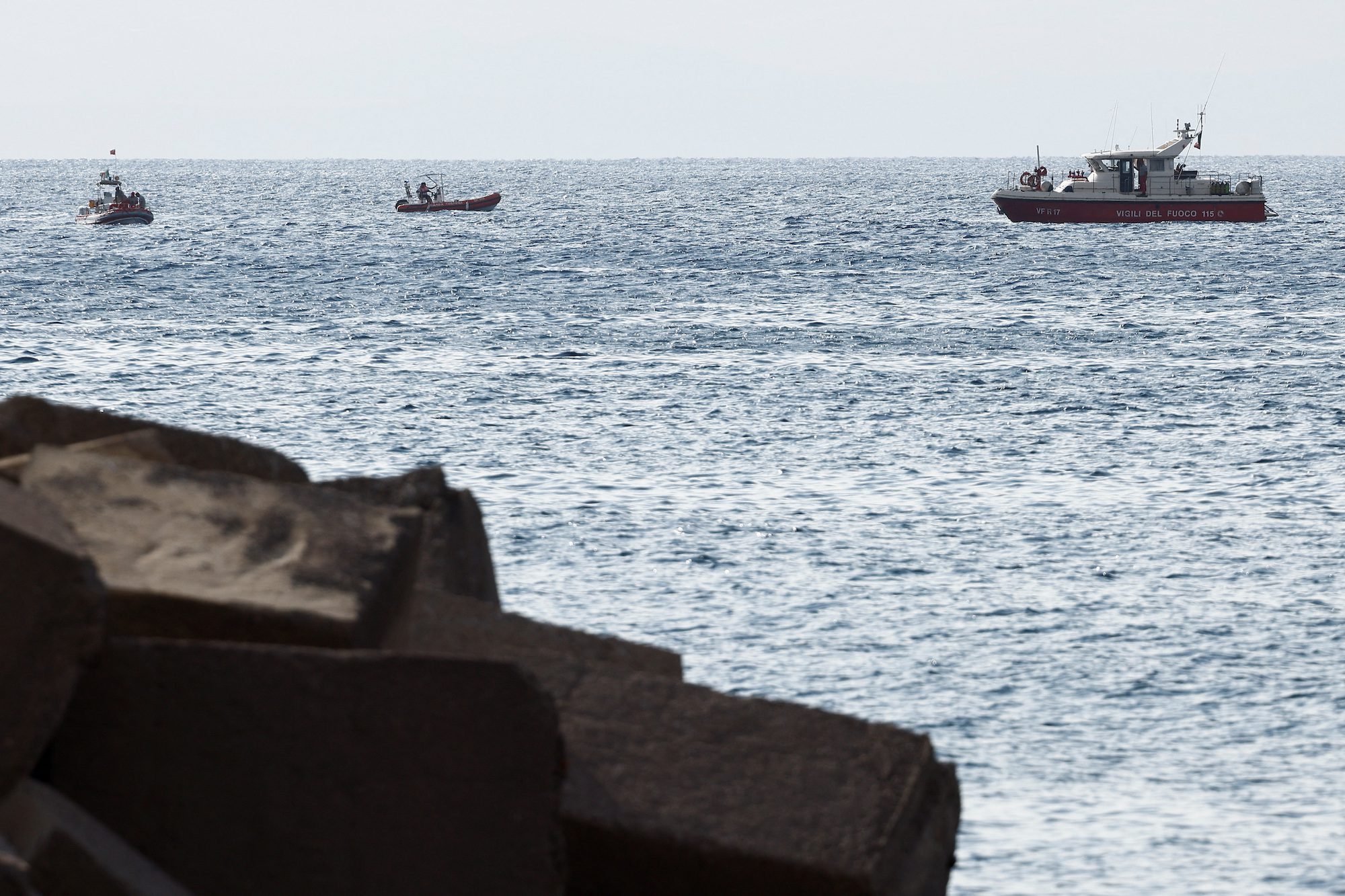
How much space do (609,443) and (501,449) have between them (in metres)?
1.12

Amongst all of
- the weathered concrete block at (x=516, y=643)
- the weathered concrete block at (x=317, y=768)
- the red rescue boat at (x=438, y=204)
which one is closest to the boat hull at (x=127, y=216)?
the red rescue boat at (x=438, y=204)

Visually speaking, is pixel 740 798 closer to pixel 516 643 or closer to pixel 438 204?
pixel 516 643

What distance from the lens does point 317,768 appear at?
11.2ft

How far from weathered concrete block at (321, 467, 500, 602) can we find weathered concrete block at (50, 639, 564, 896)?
158 cm

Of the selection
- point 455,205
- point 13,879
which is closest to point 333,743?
point 13,879

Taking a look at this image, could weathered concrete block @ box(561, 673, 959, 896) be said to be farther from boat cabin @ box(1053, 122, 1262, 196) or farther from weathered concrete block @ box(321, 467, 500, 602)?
boat cabin @ box(1053, 122, 1262, 196)

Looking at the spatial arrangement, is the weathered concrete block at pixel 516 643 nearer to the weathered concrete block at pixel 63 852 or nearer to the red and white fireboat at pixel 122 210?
the weathered concrete block at pixel 63 852

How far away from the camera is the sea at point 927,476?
298 inches

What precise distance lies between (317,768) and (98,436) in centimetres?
176

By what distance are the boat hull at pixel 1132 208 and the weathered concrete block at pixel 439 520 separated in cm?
5217

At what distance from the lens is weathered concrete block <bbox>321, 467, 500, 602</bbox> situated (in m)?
5.12

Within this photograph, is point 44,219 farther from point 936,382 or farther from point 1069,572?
point 1069,572

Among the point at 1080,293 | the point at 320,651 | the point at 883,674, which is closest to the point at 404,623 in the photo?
the point at 320,651

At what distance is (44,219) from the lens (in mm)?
78188
